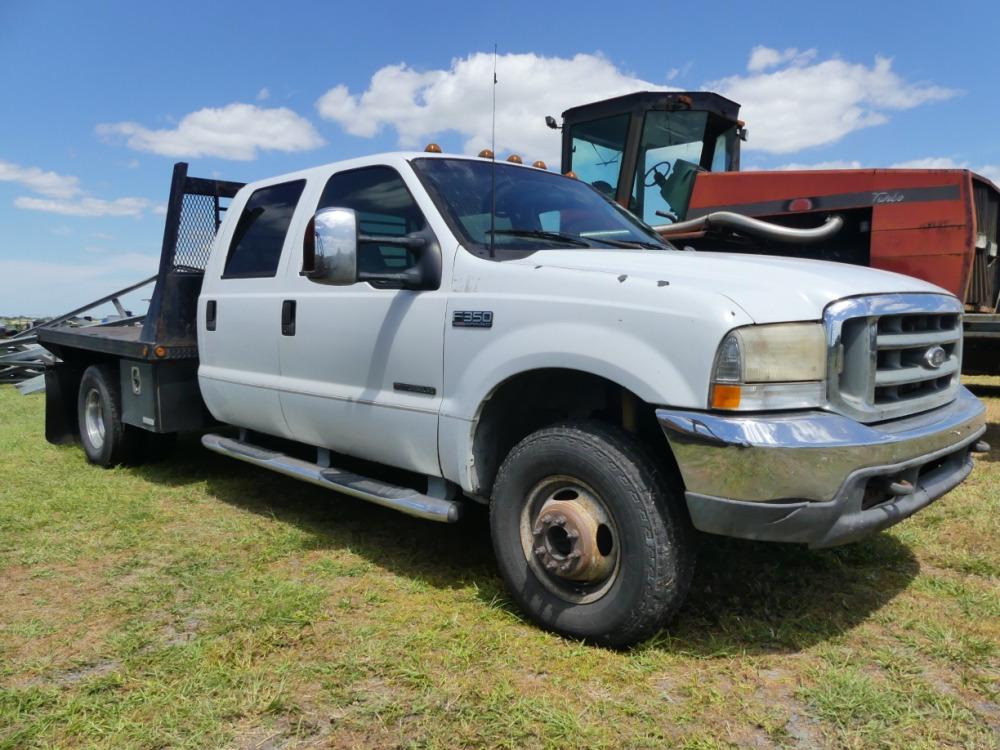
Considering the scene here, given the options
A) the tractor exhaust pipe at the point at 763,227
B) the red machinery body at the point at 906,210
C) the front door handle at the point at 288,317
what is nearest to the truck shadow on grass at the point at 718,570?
the front door handle at the point at 288,317

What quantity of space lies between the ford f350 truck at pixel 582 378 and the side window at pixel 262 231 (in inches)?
1.1

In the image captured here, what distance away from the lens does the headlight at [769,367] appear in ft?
8.00

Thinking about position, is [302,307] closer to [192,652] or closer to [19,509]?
[192,652]

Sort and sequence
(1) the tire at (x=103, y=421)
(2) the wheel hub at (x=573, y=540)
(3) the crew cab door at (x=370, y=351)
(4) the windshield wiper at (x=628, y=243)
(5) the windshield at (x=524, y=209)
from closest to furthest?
(2) the wheel hub at (x=573, y=540) < (3) the crew cab door at (x=370, y=351) < (5) the windshield at (x=524, y=209) < (4) the windshield wiper at (x=628, y=243) < (1) the tire at (x=103, y=421)

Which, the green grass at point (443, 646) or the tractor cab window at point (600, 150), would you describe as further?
the tractor cab window at point (600, 150)

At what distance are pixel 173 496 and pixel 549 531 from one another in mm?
3195

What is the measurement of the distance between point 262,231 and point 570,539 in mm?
2845

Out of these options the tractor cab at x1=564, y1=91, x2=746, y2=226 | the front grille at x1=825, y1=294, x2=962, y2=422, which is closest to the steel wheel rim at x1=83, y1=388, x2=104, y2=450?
the tractor cab at x1=564, y1=91, x2=746, y2=226

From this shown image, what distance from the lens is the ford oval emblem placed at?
2.98 meters

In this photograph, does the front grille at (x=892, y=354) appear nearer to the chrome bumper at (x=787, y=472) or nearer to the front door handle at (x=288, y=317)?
the chrome bumper at (x=787, y=472)

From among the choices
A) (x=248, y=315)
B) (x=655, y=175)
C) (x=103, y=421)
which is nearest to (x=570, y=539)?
(x=248, y=315)

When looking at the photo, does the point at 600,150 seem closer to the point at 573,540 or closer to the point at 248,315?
the point at 248,315

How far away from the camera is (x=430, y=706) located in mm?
2410

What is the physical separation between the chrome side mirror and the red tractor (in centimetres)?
411
